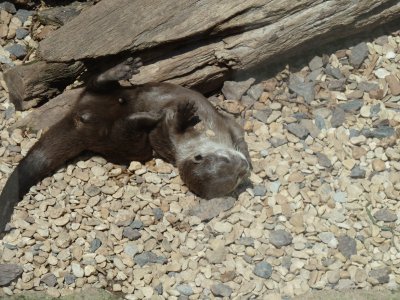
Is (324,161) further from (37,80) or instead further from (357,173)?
(37,80)

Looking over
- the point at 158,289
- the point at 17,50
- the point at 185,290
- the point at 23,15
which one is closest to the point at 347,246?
the point at 185,290

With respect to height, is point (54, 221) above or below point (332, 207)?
above

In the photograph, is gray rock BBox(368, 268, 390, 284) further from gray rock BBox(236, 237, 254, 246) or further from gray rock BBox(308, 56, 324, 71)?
gray rock BBox(308, 56, 324, 71)

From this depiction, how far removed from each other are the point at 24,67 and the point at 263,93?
1.55 m

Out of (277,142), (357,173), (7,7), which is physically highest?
(7,7)

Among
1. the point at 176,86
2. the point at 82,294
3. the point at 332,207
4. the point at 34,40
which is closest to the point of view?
the point at 82,294

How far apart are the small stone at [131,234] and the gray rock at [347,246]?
1.19 metres

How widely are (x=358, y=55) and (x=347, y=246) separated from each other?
1.36m

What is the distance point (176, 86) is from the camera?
17.2ft

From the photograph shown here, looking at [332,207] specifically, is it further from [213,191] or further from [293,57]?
[293,57]

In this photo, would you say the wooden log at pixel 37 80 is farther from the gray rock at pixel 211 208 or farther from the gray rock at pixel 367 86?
the gray rock at pixel 367 86

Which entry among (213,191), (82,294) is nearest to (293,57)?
(213,191)

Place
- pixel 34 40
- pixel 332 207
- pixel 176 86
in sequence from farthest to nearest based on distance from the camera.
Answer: pixel 34 40, pixel 176 86, pixel 332 207

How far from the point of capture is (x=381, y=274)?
466 cm
